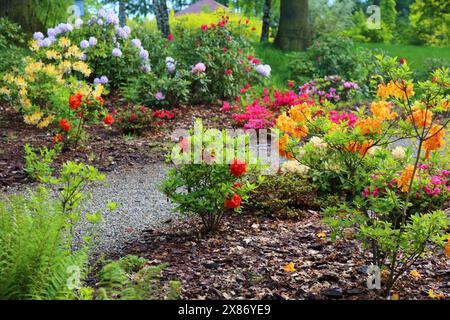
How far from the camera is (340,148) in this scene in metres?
3.34

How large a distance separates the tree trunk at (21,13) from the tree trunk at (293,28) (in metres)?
5.43

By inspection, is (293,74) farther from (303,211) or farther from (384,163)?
(384,163)

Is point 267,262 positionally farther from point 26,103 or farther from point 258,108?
point 26,103

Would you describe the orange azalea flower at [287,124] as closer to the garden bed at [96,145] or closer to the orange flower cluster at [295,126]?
the orange flower cluster at [295,126]

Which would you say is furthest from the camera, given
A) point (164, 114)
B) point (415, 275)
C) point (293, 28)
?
point (293, 28)

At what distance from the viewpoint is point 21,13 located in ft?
36.3

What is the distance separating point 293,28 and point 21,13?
5.91 m

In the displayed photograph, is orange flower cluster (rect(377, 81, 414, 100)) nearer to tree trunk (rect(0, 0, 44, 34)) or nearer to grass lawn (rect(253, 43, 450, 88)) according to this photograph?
grass lawn (rect(253, 43, 450, 88))

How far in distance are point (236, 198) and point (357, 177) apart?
83cm

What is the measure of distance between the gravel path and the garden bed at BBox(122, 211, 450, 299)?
0.49 feet

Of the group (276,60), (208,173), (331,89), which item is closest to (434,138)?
(208,173)

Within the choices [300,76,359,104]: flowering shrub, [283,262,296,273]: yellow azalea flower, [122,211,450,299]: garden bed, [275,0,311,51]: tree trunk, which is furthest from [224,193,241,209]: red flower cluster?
[275,0,311,51]: tree trunk

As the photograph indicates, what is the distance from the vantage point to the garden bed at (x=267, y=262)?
10.6ft

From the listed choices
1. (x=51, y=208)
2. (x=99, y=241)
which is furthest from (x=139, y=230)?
(x=51, y=208)
